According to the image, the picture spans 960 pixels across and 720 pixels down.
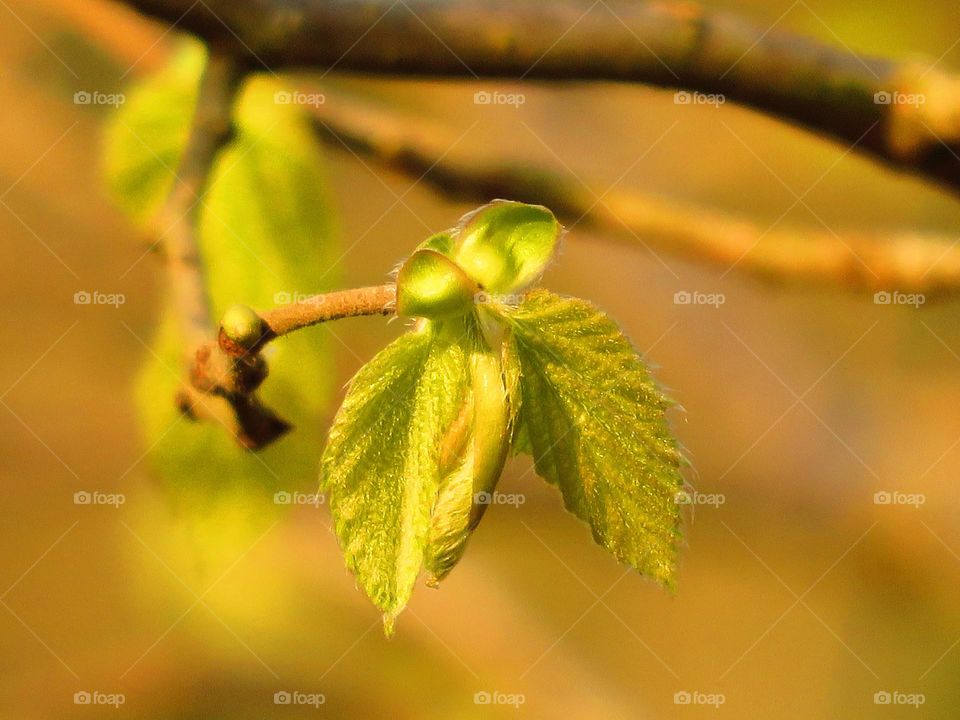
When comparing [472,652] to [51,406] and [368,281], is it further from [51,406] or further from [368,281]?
[51,406]

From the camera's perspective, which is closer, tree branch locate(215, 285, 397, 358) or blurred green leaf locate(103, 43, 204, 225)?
tree branch locate(215, 285, 397, 358)

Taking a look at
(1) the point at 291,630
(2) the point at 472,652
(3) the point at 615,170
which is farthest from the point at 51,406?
(3) the point at 615,170

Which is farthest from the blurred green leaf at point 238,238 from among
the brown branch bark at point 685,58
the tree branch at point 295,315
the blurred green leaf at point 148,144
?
the tree branch at point 295,315

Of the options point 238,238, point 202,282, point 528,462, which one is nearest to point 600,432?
point 202,282

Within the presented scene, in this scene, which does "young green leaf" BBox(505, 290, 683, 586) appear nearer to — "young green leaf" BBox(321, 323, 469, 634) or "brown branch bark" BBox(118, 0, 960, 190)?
"young green leaf" BBox(321, 323, 469, 634)

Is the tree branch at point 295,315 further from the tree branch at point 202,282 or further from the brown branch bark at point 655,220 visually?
the brown branch bark at point 655,220

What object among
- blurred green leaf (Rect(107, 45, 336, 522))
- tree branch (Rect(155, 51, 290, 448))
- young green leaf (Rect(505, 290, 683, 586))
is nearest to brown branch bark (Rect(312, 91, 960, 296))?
blurred green leaf (Rect(107, 45, 336, 522))
